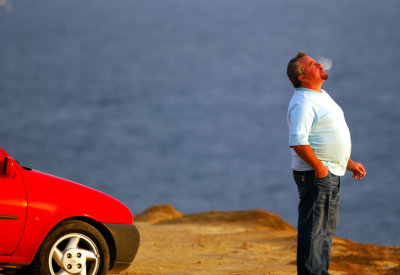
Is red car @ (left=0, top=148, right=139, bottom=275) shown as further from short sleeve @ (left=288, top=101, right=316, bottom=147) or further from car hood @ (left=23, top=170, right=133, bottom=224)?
short sleeve @ (left=288, top=101, right=316, bottom=147)

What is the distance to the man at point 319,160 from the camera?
586 centimetres

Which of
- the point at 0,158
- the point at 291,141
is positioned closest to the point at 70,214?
the point at 0,158

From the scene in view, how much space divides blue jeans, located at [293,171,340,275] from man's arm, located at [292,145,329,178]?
11cm

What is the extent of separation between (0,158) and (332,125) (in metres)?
2.88

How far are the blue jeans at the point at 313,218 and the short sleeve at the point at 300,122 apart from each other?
0.33m

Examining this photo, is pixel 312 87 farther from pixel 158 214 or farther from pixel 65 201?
pixel 158 214

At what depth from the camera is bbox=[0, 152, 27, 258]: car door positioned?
19.0 ft

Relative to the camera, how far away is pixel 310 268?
19.4 ft

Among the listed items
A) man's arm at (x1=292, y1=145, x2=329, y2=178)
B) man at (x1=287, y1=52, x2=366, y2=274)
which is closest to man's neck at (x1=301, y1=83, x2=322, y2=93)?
man at (x1=287, y1=52, x2=366, y2=274)

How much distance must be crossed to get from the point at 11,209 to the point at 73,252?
2.19ft

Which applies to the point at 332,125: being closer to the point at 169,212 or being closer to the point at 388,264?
the point at 388,264

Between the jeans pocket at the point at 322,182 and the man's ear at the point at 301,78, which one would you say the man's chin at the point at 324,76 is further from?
the jeans pocket at the point at 322,182

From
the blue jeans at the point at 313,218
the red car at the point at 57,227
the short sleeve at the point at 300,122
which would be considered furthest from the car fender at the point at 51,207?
the short sleeve at the point at 300,122

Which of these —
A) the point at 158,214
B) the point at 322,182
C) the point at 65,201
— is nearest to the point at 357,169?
the point at 322,182
